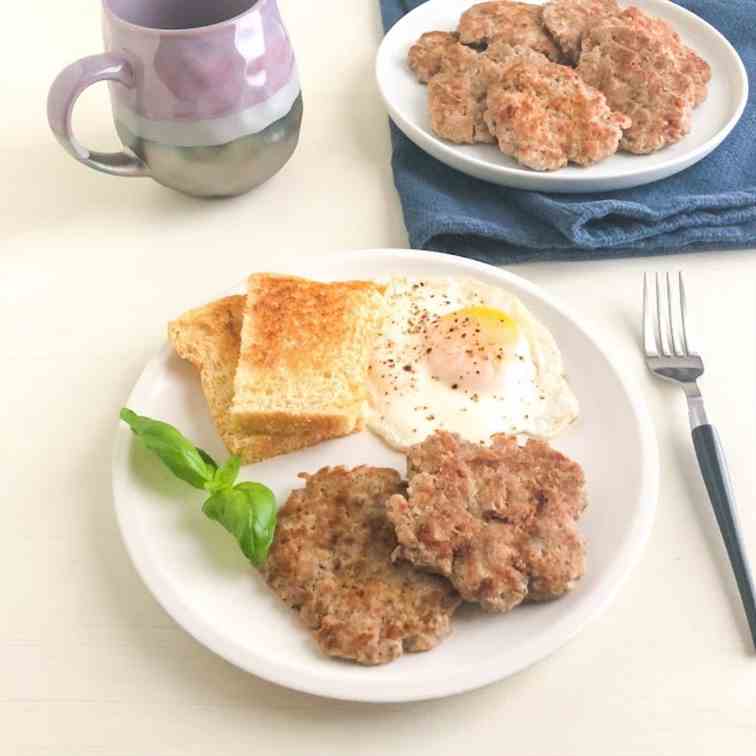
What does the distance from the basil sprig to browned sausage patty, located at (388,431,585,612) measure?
211mm

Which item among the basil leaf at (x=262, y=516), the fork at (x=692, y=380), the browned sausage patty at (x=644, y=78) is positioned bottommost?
the fork at (x=692, y=380)

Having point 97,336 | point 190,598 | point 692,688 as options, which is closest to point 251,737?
point 190,598

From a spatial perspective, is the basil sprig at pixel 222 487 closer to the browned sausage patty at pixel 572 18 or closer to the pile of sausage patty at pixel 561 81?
the pile of sausage patty at pixel 561 81

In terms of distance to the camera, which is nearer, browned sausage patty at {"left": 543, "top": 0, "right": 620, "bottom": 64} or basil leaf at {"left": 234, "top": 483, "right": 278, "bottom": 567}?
basil leaf at {"left": 234, "top": 483, "right": 278, "bottom": 567}

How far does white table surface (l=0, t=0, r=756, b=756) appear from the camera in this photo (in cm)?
148

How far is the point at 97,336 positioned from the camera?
2.12m

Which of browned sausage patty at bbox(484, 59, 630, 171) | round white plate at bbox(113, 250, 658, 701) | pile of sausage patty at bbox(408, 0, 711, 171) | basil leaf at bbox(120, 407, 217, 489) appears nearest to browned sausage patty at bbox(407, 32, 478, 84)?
pile of sausage patty at bbox(408, 0, 711, 171)

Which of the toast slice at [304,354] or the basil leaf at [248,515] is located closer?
the basil leaf at [248,515]

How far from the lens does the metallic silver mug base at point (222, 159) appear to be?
7.21 ft

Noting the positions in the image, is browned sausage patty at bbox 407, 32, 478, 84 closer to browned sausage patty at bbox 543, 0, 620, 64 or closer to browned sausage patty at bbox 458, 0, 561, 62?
browned sausage patty at bbox 458, 0, 561, 62

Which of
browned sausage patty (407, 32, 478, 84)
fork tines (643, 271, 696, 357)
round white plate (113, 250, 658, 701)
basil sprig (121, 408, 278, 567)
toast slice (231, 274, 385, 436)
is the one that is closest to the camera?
round white plate (113, 250, 658, 701)

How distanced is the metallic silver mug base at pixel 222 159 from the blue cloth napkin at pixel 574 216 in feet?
1.00

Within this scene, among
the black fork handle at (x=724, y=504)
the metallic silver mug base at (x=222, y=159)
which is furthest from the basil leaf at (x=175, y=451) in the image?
the black fork handle at (x=724, y=504)

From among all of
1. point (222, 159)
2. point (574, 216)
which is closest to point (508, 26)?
point (574, 216)
